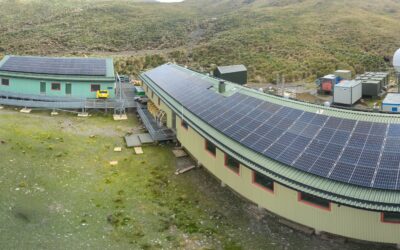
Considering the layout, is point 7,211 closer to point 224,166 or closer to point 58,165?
point 58,165

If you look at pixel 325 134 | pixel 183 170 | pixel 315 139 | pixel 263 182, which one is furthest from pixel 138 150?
pixel 325 134

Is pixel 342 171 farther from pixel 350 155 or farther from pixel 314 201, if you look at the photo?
pixel 314 201

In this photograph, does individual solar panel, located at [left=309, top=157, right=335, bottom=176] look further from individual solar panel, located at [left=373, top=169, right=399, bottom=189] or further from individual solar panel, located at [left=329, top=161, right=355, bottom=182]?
individual solar panel, located at [left=373, top=169, right=399, bottom=189]

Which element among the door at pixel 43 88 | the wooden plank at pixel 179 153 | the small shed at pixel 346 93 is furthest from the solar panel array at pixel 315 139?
the door at pixel 43 88

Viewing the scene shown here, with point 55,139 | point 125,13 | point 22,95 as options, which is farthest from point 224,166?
point 125,13

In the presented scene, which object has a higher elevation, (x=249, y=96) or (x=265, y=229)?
(x=249, y=96)

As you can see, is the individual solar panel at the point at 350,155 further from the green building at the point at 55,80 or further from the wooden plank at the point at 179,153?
the green building at the point at 55,80
